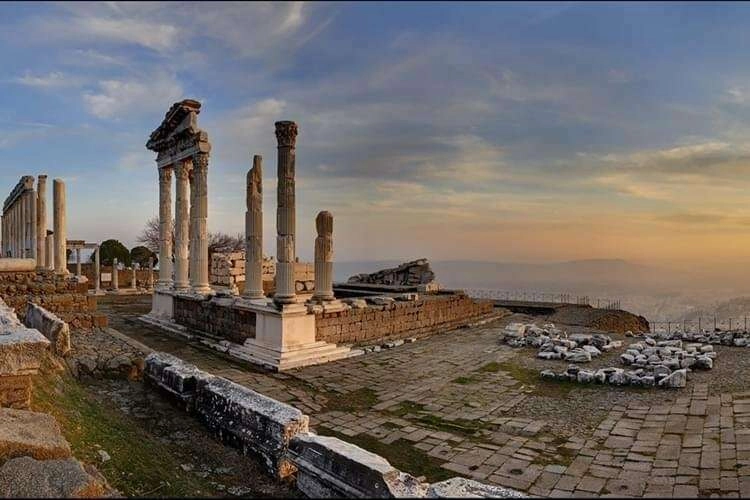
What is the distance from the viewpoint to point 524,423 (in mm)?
7113

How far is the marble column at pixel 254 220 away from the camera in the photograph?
12875 mm

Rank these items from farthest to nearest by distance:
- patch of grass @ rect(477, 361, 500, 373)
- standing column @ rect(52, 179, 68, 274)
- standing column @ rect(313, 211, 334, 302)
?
standing column @ rect(52, 179, 68, 274) → standing column @ rect(313, 211, 334, 302) → patch of grass @ rect(477, 361, 500, 373)

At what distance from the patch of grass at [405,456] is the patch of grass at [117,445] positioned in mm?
2173

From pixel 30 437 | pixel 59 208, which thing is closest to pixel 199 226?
pixel 59 208

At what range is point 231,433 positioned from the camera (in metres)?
5.43

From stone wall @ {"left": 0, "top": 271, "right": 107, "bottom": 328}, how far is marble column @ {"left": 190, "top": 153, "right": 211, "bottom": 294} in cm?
293

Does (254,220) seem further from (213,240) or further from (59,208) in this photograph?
(213,240)

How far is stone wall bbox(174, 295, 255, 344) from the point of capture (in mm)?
12227

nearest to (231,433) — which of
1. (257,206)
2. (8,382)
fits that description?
(8,382)

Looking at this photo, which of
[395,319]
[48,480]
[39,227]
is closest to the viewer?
[48,480]

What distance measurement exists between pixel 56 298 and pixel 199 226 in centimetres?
431

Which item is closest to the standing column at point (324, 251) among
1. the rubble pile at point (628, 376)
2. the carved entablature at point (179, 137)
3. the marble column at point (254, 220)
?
the marble column at point (254, 220)

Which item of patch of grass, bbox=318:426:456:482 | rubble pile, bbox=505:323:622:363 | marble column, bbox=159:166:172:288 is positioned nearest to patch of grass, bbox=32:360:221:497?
patch of grass, bbox=318:426:456:482

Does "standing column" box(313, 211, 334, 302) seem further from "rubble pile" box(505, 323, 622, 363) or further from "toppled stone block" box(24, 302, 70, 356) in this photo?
"toppled stone block" box(24, 302, 70, 356)
